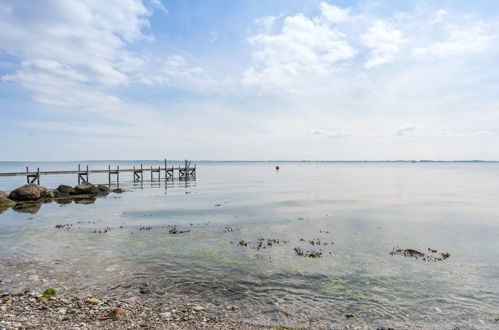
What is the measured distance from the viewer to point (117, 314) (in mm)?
8719

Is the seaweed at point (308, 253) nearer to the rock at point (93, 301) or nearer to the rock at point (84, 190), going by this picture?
the rock at point (93, 301)

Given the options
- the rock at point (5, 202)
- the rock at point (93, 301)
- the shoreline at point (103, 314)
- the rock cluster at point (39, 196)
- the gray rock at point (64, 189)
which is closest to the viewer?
the shoreline at point (103, 314)

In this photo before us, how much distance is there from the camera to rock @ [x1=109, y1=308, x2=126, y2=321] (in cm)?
860

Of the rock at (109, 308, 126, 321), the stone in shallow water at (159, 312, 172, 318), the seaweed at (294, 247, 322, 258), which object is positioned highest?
the rock at (109, 308, 126, 321)

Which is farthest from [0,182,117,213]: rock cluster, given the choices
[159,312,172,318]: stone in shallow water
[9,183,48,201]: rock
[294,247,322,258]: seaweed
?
[159,312,172,318]: stone in shallow water

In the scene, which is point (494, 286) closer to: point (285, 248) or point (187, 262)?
point (285, 248)

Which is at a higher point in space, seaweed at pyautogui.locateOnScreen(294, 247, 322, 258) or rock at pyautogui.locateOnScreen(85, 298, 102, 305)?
rock at pyautogui.locateOnScreen(85, 298, 102, 305)

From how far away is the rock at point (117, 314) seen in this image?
860 cm

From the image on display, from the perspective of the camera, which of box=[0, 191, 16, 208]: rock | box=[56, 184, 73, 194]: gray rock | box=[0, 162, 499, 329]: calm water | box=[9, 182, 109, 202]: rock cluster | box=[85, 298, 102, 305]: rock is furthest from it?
box=[56, 184, 73, 194]: gray rock

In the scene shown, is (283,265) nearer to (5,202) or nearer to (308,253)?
(308,253)

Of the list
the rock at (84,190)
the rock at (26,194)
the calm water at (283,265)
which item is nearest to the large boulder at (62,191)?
the rock at (84,190)

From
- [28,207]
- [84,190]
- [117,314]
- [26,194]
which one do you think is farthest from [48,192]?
[117,314]

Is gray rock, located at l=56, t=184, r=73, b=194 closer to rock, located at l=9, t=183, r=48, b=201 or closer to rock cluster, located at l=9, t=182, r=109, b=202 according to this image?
rock cluster, located at l=9, t=182, r=109, b=202

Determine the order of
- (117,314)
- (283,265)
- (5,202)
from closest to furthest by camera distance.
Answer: (117,314)
(283,265)
(5,202)
